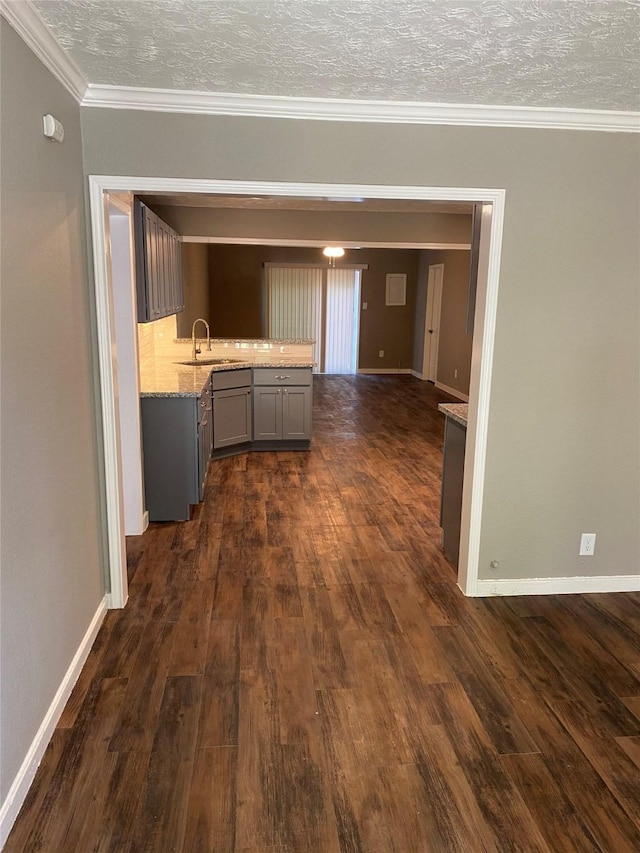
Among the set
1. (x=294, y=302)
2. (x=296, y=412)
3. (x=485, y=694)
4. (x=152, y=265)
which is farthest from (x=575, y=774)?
(x=294, y=302)

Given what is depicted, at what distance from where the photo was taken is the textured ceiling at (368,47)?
5.94 ft

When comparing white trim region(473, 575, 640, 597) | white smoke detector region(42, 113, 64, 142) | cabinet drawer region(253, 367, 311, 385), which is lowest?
Result: white trim region(473, 575, 640, 597)

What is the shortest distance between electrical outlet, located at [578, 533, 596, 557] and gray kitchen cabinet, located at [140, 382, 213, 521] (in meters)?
2.49

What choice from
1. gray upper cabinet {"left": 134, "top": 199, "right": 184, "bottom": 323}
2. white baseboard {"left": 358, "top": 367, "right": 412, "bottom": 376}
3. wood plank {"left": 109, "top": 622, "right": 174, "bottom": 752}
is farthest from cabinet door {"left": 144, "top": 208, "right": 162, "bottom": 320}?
white baseboard {"left": 358, "top": 367, "right": 412, "bottom": 376}

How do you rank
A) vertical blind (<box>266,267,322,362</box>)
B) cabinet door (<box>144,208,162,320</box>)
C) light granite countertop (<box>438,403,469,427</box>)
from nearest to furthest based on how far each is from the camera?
light granite countertop (<box>438,403,469,427</box>), cabinet door (<box>144,208,162,320</box>), vertical blind (<box>266,267,322,362</box>)

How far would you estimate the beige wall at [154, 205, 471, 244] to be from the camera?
6.38 meters

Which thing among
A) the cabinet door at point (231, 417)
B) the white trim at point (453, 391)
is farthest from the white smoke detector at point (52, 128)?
the white trim at point (453, 391)

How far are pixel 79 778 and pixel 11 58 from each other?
7.40ft

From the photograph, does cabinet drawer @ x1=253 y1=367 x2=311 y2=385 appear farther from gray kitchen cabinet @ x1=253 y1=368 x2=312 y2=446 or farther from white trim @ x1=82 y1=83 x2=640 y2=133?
white trim @ x1=82 y1=83 x2=640 y2=133

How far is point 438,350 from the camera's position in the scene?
1057cm

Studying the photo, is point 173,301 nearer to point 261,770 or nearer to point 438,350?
point 261,770

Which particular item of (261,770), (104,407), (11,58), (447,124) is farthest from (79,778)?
(447,124)

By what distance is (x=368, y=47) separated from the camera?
2.06m

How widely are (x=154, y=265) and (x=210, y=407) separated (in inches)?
53.9
